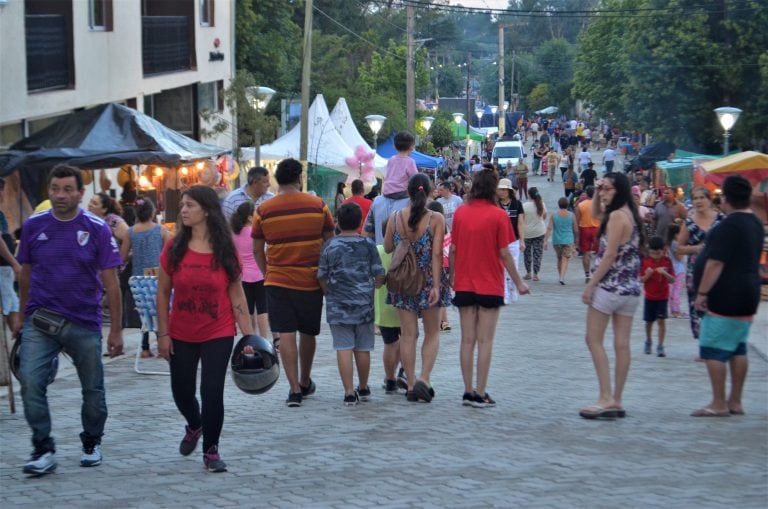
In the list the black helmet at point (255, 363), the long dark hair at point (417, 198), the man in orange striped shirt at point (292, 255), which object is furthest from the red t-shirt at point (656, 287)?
the black helmet at point (255, 363)

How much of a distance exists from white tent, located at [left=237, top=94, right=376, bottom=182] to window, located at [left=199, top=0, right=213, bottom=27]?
3.40 meters

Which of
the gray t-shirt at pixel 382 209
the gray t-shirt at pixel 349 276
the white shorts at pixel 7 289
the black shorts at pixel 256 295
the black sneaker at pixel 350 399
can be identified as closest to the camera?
the gray t-shirt at pixel 349 276

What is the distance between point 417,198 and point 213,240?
2.80 m

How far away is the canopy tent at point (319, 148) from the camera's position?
30.5 metres

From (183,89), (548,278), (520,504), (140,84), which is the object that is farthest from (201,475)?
(183,89)

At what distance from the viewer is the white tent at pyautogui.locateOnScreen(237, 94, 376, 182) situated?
30484mm

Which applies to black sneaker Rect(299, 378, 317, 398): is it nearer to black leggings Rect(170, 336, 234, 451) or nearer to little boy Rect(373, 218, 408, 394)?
little boy Rect(373, 218, 408, 394)

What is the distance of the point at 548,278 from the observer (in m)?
22.9

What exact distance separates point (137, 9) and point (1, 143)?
7051 mm

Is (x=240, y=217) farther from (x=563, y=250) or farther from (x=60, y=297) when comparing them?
(x=563, y=250)

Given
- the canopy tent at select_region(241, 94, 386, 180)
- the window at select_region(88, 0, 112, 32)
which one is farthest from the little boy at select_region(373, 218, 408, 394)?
the canopy tent at select_region(241, 94, 386, 180)

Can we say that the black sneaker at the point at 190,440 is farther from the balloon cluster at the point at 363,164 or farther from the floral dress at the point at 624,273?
the balloon cluster at the point at 363,164

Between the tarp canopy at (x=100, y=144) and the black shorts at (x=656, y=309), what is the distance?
672 centimetres

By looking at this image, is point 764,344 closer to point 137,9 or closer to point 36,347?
point 36,347
